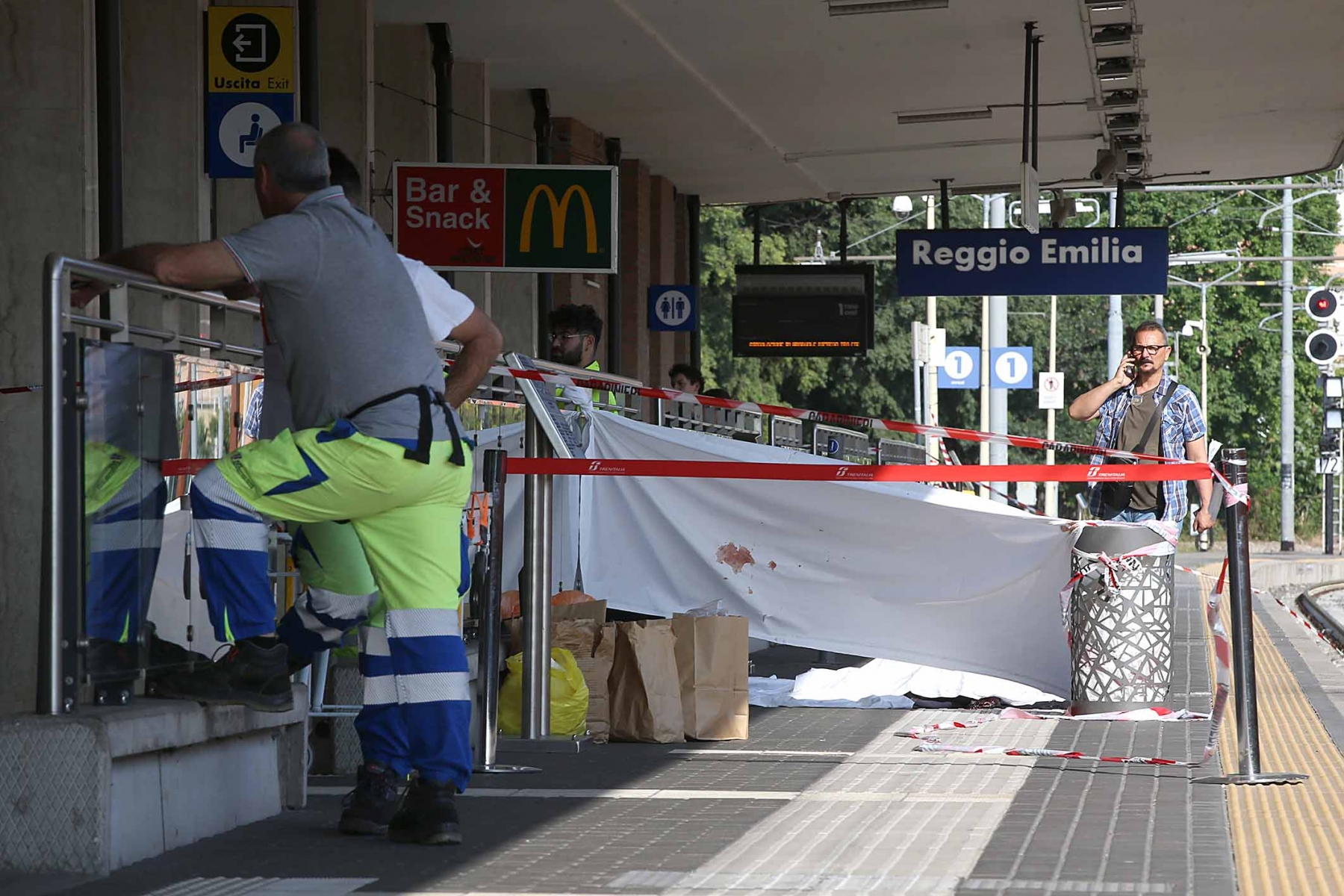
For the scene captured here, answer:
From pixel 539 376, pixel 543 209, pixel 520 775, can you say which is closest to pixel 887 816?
pixel 520 775

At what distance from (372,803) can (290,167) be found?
187 centimetres

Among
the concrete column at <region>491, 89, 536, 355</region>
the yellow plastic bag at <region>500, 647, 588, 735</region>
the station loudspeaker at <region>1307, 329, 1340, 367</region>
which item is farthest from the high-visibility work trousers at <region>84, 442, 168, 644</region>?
the station loudspeaker at <region>1307, 329, 1340, 367</region>

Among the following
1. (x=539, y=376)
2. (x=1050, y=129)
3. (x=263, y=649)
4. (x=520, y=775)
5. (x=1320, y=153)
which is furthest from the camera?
(x=1320, y=153)

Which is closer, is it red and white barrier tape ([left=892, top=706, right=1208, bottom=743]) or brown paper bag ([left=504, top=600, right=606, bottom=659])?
brown paper bag ([left=504, top=600, right=606, bottom=659])

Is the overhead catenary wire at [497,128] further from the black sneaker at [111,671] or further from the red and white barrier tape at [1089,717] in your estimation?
the black sneaker at [111,671]

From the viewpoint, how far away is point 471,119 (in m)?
16.7

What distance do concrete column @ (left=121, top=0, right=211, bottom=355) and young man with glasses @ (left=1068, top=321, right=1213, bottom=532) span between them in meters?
5.48

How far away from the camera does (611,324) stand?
70.4ft

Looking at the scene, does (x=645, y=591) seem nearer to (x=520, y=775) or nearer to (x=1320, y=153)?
(x=520, y=775)

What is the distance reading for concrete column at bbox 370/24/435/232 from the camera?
51.5 ft

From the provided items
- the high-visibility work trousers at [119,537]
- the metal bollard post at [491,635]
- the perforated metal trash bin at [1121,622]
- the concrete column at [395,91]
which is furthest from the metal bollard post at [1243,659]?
the concrete column at [395,91]

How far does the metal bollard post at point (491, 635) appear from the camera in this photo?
25.2ft

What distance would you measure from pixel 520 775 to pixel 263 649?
1.96m

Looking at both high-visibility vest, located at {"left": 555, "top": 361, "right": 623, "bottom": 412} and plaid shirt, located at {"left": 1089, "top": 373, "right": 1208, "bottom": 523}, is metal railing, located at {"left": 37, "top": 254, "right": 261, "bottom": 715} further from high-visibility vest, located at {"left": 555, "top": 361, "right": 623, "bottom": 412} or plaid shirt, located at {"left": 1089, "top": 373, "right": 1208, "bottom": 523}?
plaid shirt, located at {"left": 1089, "top": 373, "right": 1208, "bottom": 523}
